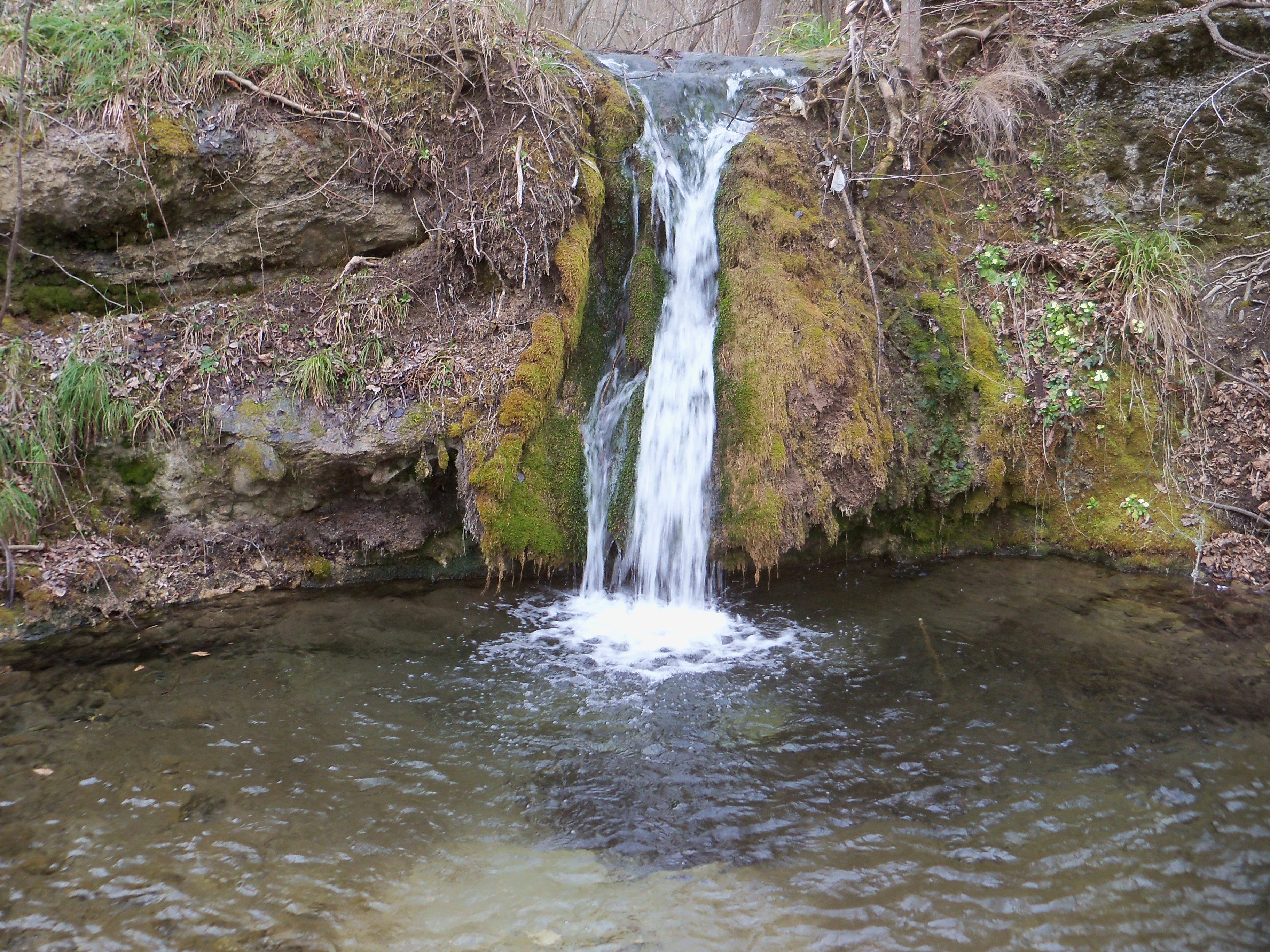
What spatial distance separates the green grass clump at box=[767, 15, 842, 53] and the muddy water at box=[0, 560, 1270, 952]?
669 cm

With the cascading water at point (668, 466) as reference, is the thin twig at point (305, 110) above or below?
above

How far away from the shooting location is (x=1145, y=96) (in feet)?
21.5

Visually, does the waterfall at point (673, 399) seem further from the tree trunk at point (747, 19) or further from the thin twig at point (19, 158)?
the tree trunk at point (747, 19)

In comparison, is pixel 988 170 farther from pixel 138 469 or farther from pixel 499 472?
pixel 138 469

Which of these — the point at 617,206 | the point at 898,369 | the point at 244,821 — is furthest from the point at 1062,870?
the point at 617,206

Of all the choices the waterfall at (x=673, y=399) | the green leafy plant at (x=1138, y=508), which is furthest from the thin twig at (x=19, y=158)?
the green leafy plant at (x=1138, y=508)

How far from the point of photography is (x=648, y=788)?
3.54 metres

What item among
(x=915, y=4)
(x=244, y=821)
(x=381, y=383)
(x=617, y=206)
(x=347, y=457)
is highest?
(x=915, y=4)

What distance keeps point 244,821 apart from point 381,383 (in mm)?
3193

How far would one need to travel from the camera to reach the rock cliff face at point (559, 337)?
17.8ft

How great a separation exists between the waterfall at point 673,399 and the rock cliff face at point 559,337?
0.13 metres

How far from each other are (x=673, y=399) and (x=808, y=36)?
565cm

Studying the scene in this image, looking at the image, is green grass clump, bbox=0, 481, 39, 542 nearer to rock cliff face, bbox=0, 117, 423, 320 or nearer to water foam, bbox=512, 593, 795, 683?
rock cliff face, bbox=0, 117, 423, 320

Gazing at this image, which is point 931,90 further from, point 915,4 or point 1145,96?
point 1145,96
